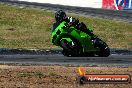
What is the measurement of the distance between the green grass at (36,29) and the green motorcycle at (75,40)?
11932 millimetres

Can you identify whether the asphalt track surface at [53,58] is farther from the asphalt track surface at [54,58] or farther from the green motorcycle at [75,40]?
the green motorcycle at [75,40]

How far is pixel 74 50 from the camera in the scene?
14.4 metres

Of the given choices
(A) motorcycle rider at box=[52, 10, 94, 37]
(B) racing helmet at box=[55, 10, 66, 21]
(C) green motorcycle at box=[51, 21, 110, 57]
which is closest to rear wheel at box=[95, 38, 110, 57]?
(C) green motorcycle at box=[51, 21, 110, 57]

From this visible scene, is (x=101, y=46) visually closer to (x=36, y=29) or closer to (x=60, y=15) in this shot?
(x=60, y=15)

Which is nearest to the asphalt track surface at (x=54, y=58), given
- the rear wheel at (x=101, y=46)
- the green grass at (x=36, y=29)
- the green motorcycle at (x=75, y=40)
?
the rear wheel at (x=101, y=46)

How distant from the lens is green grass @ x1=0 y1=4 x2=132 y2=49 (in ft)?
93.7

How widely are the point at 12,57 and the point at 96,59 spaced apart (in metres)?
4.41

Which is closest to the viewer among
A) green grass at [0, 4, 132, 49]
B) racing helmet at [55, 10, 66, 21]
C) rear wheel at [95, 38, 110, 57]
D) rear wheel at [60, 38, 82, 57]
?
racing helmet at [55, 10, 66, 21]

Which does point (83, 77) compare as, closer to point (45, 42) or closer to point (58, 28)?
point (58, 28)

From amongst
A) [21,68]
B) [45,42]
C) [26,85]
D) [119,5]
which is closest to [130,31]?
[45,42]

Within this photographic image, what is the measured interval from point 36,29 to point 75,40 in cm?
2134

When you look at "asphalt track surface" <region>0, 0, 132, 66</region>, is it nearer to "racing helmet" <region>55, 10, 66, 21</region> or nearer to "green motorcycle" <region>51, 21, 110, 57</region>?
"green motorcycle" <region>51, 21, 110, 57</region>

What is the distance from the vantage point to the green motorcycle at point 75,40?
1354 centimetres

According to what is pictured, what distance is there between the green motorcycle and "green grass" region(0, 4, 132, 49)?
11932 millimetres
